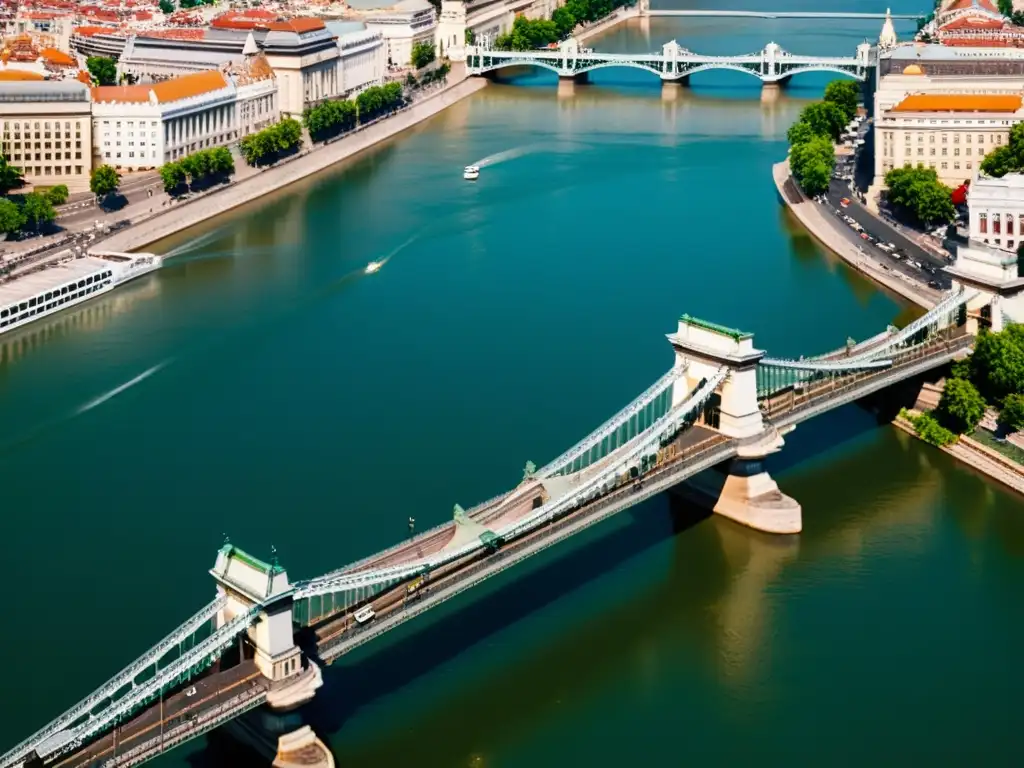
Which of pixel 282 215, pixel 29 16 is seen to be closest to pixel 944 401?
pixel 282 215

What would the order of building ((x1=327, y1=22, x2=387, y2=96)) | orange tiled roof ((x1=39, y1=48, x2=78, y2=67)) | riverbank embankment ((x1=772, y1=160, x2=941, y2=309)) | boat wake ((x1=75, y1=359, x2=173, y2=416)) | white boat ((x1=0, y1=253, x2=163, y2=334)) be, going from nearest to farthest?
boat wake ((x1=75, y1=359, x2=173, y2=416)) → white boat ((x1=0, y1=253, x2=163, y2=334)) → riverbank embankment ((x1=772, y1=160, x2=941, y2=309)) → orange tiled roof ((x1=39, y1=48, x2=78, y2=67)) → building ((x1=327, y1=22, x2=387, y2=96))

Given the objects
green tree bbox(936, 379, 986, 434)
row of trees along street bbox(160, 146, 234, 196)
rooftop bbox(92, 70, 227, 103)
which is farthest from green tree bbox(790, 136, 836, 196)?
rooftop bbox(92, 70, 227, 103)

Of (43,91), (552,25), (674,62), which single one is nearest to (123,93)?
(43,91)

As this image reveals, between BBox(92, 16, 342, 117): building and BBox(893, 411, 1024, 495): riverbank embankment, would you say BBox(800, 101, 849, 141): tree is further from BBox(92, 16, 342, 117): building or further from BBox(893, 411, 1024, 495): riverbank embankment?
BBox(893, 411, 1024, 495): riverbank embankment

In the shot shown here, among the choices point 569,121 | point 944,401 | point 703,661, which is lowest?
point 703,661

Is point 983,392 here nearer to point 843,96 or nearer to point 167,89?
point 843,96

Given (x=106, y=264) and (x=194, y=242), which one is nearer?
(x=106, y=264)

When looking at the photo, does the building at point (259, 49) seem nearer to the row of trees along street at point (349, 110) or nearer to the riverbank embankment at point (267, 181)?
the row of trees along street at point (349, 110)

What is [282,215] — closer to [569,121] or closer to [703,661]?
[569,121]
